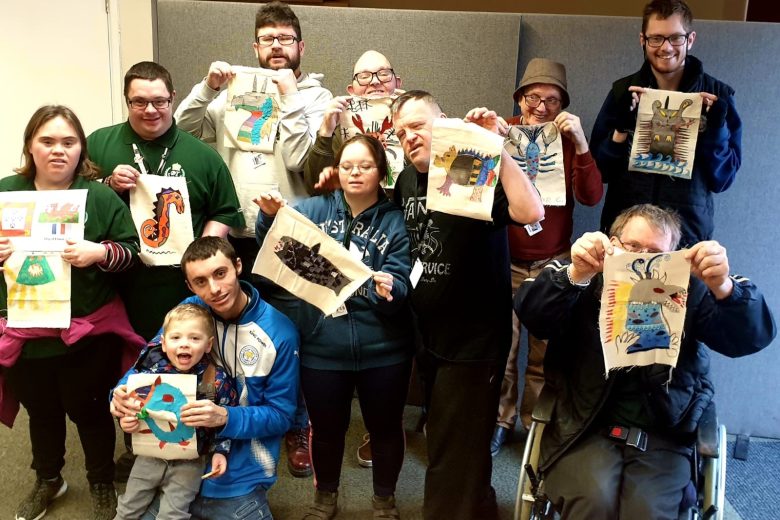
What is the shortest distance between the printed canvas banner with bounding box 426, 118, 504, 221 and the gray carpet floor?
1.29 metres

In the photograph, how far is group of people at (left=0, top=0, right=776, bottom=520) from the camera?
1947 mm

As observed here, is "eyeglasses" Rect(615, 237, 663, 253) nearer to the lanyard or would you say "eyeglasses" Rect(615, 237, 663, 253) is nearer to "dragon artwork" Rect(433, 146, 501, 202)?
"dragon artwork" Rect(433, 146, 501, 202)

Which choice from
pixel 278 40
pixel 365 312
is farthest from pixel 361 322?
pixel 278 40

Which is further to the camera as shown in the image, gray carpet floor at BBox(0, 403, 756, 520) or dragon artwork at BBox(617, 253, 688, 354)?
gray carpet floor at BBox(0, 403, 756, 520)

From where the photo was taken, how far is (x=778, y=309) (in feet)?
10.5

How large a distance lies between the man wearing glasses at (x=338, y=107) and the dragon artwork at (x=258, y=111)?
22 centimetres

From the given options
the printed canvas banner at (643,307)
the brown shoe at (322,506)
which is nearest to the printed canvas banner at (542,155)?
the printed canvas banner at (643,307)

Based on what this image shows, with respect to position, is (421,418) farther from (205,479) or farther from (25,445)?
(25,445)

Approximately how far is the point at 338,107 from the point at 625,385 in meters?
1.34

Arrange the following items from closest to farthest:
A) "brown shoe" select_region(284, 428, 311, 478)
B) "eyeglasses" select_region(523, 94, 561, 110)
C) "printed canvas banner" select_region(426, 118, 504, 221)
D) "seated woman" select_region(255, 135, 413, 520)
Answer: "printed canvas banner" select_region(426, 118, 504, 221), "seated woman" select_region(255, 135, 413, 520), "eyeglasses" select_region(523, 94, 561, 110), "brown shoe" select_region(284, 428, 311, 478)

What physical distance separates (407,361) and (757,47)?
7.10 ft

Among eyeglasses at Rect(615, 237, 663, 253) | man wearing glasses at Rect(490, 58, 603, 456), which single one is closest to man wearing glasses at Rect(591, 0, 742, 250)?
man wearing glasses at Rect(490, 58, 603, 456)

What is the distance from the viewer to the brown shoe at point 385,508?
96.3 inches

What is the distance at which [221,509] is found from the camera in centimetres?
221
